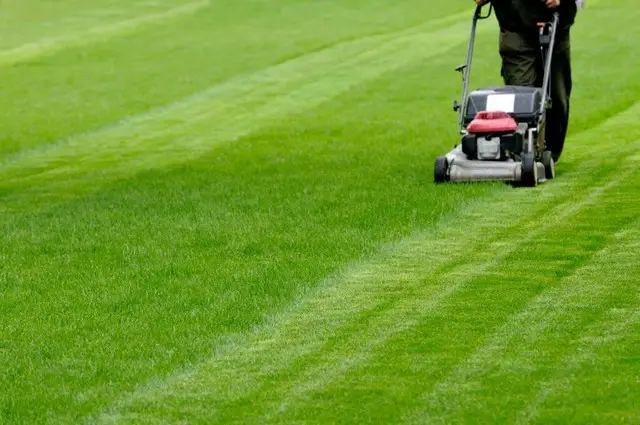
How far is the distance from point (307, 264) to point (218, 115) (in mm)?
10631

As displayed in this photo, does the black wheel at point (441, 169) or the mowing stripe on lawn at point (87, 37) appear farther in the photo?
the mowing stripe on lawn at point (87, 37)

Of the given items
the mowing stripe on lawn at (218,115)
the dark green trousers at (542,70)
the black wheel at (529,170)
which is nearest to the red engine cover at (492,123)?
the black wheel at (529,170)

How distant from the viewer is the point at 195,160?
15703mm

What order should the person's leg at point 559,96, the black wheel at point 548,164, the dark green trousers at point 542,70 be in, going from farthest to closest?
the person's leg at point 559,96 → the dark green trousers at point 542,70 → the black wheel at point 548,164

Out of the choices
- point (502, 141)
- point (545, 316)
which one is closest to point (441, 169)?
point (502, 141)

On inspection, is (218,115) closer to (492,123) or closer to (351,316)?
(492,123)

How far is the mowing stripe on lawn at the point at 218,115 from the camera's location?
1576 cm

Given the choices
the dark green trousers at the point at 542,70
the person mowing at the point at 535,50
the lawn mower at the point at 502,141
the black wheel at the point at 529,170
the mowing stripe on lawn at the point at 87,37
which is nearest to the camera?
the black wheel at the point at 529,170

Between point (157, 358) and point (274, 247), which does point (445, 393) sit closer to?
point (157, 358)

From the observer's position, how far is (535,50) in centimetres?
1379

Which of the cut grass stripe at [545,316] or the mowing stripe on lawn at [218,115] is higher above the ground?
the cut grass stripe at [545,316]

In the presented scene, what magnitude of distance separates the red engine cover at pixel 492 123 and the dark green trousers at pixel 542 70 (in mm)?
1191

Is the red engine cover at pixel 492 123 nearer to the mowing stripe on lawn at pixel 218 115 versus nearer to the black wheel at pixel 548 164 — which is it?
the black wheel at pixel 548 164

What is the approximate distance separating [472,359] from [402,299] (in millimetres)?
1432
